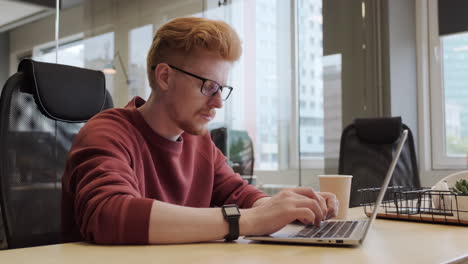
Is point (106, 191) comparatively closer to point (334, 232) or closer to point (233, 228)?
point (233, 228)

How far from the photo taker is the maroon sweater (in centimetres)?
94

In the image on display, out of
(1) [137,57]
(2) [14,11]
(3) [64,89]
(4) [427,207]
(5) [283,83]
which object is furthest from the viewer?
(5) [283,83]

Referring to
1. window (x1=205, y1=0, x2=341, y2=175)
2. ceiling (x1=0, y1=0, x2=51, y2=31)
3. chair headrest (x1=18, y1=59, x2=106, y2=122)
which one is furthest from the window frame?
chair headrest (x1=18, y1=59, x2=106, y2=122)

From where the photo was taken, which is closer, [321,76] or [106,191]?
[106,191]

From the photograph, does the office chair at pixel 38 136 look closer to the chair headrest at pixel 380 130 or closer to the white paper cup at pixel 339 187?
the white paper cup at pixel 339 187

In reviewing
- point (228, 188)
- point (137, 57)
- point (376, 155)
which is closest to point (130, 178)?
point (228, 188)

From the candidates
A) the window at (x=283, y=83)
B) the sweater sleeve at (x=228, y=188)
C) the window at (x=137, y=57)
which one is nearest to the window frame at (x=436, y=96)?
the window at (x=283, y=83)

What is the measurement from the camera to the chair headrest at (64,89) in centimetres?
143

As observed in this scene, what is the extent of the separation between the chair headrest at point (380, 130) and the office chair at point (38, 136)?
1.31 meters

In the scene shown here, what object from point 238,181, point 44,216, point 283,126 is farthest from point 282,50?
point 44,216

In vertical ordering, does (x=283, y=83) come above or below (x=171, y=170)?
above

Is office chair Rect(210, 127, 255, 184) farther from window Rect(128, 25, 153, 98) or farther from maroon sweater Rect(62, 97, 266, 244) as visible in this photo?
maroon sweater Rect(62, 97, 266, 244)

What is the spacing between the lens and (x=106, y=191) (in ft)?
3.20

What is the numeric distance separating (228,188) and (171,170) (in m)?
0.24
